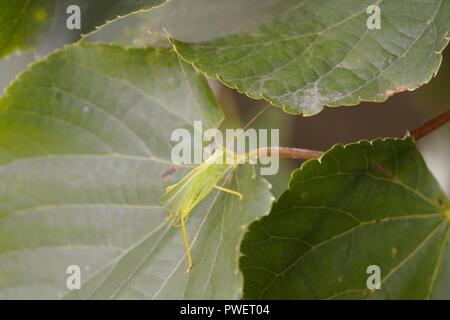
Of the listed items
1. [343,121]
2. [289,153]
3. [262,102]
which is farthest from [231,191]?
[343,121]

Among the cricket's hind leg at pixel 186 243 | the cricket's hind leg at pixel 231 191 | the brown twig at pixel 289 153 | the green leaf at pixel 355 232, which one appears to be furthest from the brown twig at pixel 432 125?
the cricket's hind leg at pixel 186 243

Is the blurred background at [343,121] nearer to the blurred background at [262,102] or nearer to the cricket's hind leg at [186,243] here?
the blurred background at [262,102]

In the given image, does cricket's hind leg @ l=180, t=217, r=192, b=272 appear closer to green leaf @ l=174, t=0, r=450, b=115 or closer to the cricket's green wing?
the cricket's green wing

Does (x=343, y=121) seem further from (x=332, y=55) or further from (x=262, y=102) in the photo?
(x=332, y=55)
